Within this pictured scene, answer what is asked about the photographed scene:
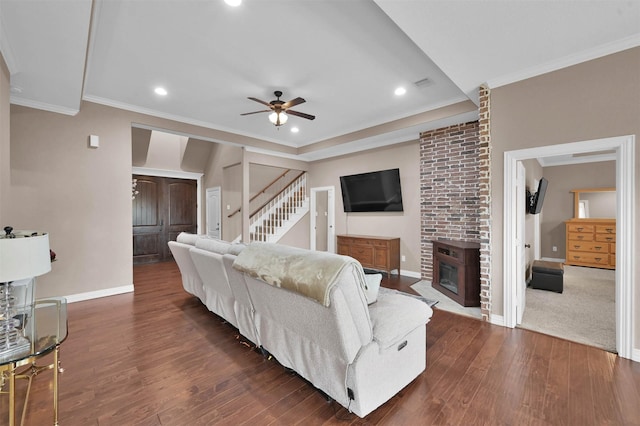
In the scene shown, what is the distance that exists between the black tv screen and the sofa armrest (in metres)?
3.68

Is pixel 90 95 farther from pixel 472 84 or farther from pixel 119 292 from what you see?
pixel 472 84

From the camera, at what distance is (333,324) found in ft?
5.18

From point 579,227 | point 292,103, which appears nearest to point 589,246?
point 579,227

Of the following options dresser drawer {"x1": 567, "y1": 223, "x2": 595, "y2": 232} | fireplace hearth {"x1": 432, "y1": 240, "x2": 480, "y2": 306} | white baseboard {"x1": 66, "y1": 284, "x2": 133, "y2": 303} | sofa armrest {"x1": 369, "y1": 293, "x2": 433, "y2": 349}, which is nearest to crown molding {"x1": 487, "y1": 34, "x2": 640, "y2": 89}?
fireplace hearth {"x1": 432, "y1": 240, "x2": 480, "y2": 306}

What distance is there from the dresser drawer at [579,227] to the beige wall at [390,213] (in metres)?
3.96

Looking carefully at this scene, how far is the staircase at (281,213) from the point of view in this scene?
286 inches

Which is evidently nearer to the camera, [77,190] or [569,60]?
[569,60]

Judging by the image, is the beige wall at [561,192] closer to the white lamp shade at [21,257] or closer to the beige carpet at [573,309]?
the beige carpet at [573,309]

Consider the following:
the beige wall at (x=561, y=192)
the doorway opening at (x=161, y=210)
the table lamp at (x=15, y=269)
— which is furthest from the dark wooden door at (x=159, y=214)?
the beige wall at (x=561, y=192)

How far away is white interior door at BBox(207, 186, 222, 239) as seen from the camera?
25.3ft

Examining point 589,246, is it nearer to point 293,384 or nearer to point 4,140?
point 293,384

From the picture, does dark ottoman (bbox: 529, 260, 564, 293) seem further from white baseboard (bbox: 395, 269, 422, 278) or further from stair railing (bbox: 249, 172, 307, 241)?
stair railing (bbox: 249, 172, 307, 241)

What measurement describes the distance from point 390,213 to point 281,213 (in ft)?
10.2

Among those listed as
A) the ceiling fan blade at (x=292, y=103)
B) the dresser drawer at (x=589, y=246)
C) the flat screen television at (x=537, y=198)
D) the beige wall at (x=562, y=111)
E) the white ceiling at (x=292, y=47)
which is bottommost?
the dresser drawer at (x=589, y=246)
